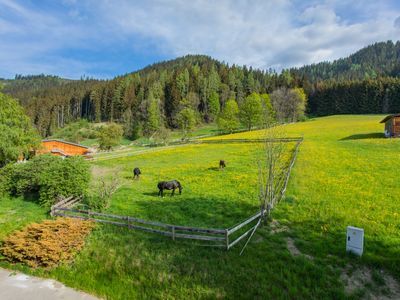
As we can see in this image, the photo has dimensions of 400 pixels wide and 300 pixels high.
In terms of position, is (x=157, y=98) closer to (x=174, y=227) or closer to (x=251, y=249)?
(x=174, y=227)

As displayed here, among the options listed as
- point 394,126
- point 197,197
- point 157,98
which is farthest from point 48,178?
point 157,98

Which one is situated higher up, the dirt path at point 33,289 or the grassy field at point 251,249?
the grassy field at point 251,249

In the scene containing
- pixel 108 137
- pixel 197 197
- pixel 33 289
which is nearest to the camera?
pixel 33 289

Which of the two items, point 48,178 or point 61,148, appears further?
point 61,148

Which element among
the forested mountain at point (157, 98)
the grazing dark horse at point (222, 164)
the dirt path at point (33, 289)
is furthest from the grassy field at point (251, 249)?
the forested mountain at point (157, 98)

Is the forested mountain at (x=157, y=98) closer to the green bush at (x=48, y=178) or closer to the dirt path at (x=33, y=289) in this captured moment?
the green bush at (x=48, y=178)

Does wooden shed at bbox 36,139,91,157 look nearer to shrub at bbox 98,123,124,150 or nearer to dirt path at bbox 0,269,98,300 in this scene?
shrub at bbox 98,123,124,150

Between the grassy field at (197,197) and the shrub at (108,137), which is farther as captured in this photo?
the shrub at (108,137)

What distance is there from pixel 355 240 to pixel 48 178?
20173 mm

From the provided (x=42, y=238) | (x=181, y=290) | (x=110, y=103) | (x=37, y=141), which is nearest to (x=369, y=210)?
(x=181, y=290)

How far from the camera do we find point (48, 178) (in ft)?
64.4

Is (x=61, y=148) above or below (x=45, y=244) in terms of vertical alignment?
above

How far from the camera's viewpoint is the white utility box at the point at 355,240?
9992mm

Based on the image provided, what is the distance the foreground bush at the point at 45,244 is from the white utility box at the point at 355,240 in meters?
12.3
